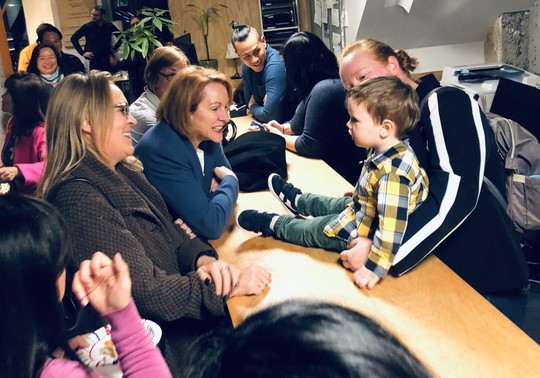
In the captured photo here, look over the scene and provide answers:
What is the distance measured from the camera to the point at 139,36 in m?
4.21

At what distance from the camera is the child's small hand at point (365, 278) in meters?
1.48

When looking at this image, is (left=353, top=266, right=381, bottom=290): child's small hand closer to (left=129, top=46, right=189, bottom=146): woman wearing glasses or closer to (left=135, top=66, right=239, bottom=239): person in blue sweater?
(left=135, top=66, right=239, bottom=239): person in blue sweater

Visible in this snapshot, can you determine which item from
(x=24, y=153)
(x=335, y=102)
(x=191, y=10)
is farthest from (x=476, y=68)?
(x=191, y=10)

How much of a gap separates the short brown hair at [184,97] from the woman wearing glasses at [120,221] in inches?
11.5

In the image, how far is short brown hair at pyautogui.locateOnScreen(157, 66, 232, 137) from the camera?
1983 millimetres

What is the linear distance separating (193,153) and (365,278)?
2.71 feet

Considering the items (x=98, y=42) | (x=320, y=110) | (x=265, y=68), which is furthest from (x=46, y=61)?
(x=320, y=110)

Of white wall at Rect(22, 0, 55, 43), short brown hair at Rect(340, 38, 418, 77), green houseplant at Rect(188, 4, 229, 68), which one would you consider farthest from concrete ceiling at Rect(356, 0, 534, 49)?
white wall at Rect(22, 0, 55, 43)

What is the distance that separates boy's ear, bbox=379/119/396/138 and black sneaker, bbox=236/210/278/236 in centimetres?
50

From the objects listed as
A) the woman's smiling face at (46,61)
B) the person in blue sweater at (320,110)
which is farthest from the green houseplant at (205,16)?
the person in blue sweater at (320,110)

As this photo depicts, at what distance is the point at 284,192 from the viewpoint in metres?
2.14

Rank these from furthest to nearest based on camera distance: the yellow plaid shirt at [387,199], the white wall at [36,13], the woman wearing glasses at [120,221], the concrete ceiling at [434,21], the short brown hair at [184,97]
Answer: the white wall at [36,13]
the concrete ceiling at [434,21]
the short brown hair at [184,97]
the yellow plaid shirt at [387,199]
the woman wearing glasses at [120,221]

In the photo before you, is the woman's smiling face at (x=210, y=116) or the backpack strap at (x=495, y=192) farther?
the woman's smiling face at (x=210, y=116)

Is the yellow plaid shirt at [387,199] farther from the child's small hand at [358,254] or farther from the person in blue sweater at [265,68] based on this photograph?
the person in blue sweater at [265,68]
